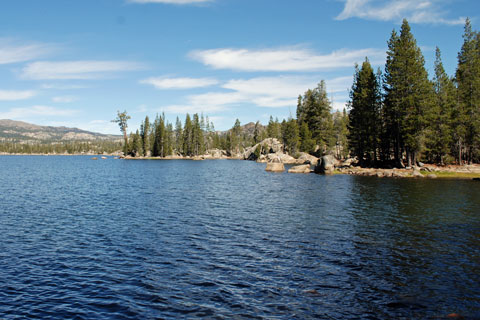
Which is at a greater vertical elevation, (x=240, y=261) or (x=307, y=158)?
(x=307, y=158)

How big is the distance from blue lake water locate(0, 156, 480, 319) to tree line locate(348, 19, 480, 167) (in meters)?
39.6

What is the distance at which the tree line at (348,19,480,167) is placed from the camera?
69.7 m

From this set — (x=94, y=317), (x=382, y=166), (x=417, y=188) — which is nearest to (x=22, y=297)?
(x=94, y=317)

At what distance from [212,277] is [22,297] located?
8.40m

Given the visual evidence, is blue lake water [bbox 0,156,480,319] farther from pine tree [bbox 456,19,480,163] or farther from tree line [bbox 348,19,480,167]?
pine tree [bbox 456,19,480,163]

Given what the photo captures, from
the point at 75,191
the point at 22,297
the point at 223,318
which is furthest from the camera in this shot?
the point at 75,191

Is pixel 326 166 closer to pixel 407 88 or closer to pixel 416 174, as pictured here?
pixel 416 174

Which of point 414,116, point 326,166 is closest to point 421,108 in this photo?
point 414,116

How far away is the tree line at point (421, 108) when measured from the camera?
69.7 metres

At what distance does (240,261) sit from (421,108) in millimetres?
66964

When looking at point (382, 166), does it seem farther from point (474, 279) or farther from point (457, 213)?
point (474, 279)

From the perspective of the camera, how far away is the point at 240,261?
18.2 metres

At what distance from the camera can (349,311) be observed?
1260 cm

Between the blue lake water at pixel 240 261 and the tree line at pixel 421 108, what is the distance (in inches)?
1560
